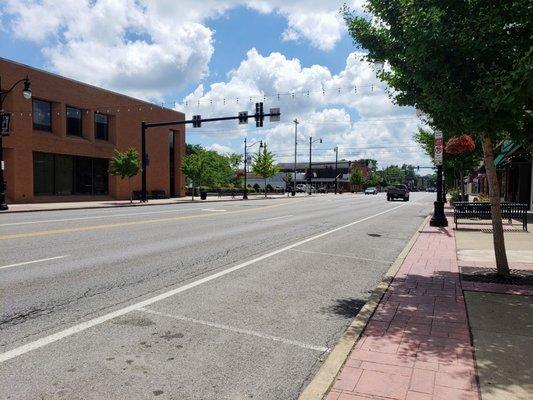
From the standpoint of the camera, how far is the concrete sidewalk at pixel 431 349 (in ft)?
12.3

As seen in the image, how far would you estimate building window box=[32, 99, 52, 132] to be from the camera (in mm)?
34500

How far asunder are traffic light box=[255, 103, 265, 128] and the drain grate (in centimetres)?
2354

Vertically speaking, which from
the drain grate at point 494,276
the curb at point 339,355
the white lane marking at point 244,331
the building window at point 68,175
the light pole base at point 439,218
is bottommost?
the white lane marking at point 244,331

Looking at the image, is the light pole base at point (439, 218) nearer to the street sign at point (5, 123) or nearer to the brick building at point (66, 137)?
the street sign at point (5, 123)

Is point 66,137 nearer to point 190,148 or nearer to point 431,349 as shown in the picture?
point 431,349

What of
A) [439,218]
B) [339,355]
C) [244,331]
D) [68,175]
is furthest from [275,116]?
[339,355]

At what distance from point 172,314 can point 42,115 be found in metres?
33.9

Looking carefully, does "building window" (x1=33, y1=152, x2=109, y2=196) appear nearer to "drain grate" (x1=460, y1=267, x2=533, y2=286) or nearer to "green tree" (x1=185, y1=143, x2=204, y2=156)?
"drain grate" (x1=460, y1=267, x2=533, y2=286)

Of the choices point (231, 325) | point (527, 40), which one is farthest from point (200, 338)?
point (527, 40)

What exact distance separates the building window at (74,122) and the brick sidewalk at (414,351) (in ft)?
116

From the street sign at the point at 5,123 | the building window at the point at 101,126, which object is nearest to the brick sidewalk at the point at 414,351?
the street sign at the point at 5,123

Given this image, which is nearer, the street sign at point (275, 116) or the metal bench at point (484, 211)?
the metal bench at point (484, 211)

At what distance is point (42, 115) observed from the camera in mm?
35156

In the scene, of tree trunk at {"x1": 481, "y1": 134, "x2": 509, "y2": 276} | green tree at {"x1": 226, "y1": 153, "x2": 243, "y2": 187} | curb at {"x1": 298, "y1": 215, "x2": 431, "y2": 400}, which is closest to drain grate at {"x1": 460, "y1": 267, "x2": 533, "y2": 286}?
tree trunk at {"x1": 481, "y1": 134, "x2": 509, "y2": 276}
